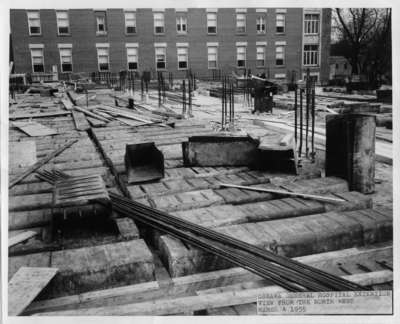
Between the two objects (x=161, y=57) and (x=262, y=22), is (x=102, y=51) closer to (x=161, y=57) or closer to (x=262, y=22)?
(x=161, y=57)

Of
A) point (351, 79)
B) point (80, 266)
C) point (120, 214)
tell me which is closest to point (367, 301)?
point (80, 266)

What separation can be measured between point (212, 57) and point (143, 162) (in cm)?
2745

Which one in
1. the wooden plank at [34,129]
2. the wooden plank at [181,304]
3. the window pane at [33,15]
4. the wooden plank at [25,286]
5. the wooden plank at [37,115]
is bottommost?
the wooden plank at [181,304]

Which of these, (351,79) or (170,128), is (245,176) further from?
(351,79)

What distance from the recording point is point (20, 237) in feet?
10.4

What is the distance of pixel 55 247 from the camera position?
305 centimetres

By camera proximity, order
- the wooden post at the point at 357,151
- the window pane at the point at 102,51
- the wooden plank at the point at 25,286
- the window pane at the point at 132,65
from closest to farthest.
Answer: the wooden plank at the point at 25,286 → the wooden post at the point at 357,151 → the window pane at the point at 102,51 → the window pane at the point at 132,65

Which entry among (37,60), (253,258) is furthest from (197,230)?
(37,60)

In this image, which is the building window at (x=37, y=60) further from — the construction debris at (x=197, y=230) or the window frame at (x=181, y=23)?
the construction debris at (x=197, y=230)

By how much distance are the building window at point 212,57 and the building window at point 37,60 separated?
11818mm

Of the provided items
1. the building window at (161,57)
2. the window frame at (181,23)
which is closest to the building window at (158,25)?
the window frame at (181,23)

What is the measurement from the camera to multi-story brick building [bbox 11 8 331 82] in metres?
28.1

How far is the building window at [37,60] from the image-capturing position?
27938mm

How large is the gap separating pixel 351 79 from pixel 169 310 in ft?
70.4
